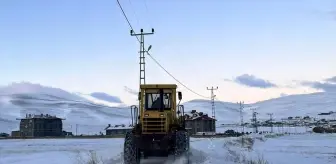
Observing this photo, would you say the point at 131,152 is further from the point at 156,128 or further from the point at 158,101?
the point at 158,101

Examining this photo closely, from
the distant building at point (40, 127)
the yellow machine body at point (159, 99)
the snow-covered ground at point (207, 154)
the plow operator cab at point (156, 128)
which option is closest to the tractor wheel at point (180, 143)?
the plow operator cab at point (156, 128)

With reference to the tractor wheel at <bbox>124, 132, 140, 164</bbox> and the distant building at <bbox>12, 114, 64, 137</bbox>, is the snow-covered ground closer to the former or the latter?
the tractor wheel at <bbox>124, 132, 140, 164</bbox>

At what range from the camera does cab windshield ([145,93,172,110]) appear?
21.0 m

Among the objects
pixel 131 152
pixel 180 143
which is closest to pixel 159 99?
pixel 180 143

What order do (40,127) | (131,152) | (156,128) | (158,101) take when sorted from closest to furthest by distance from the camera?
(131,152)
(156,128)
(158,101)
(40,127)

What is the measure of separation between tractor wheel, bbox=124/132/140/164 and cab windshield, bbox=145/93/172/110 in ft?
7.54

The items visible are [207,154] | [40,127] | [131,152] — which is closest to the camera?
[131,152]

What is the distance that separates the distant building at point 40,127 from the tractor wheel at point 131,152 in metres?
151

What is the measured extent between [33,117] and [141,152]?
154547mm

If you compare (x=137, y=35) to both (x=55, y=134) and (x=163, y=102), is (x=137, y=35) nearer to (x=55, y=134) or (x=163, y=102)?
(x=163, y=102)

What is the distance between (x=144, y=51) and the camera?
1614 inches

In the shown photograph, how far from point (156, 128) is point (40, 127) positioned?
15347cm

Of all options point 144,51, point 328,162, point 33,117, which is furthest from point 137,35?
point 33,117

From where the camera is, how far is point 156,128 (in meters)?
19.5
